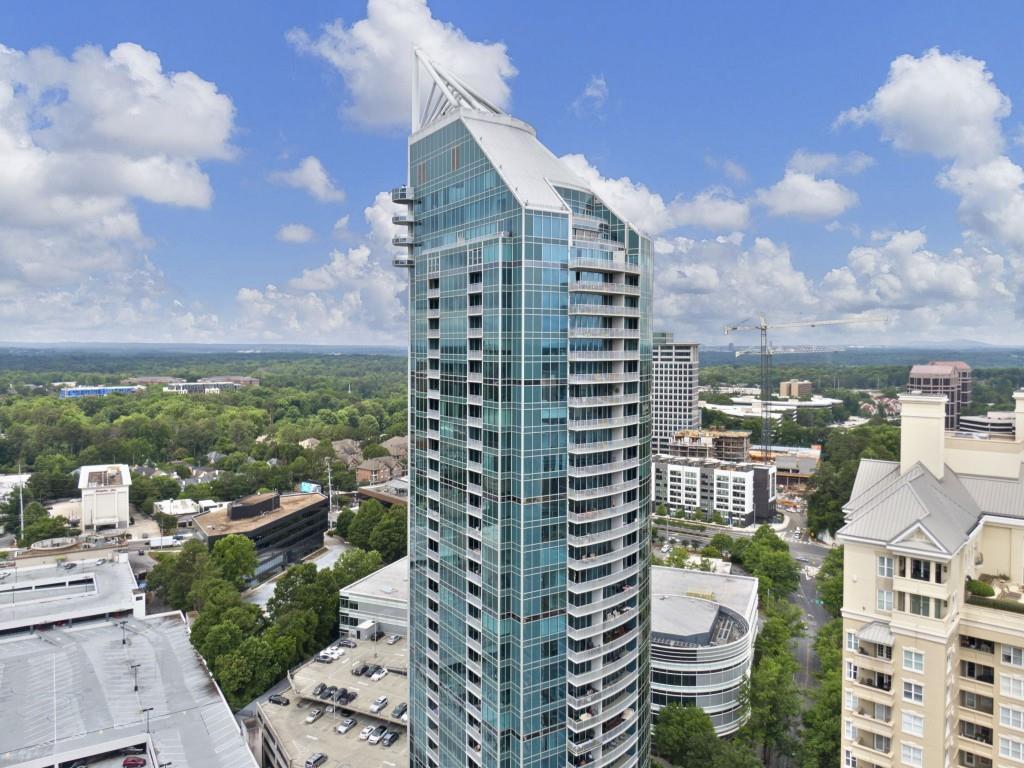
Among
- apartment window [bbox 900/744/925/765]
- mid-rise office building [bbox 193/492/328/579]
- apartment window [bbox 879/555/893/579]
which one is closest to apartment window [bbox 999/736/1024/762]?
apartment window [bbox 900/744/925/765]

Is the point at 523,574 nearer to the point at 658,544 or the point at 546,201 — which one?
the point at 546,201

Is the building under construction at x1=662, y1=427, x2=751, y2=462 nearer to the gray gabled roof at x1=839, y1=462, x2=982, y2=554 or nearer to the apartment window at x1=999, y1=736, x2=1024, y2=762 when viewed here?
the gray gabled roof at x1=839, y1=462, x2=982, y2=554

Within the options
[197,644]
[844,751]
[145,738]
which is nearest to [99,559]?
[197,644]

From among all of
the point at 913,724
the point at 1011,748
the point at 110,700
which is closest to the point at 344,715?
the point at 110,700

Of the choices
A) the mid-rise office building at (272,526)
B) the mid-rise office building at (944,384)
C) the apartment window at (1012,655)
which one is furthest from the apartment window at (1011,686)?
the mid-rise office building at (944,384)

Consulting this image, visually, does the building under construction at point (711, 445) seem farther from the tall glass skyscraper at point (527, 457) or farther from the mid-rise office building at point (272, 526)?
the tall glass skyscraper at point (527, 457)

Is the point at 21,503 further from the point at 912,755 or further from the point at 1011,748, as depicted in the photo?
the point at 1011,748
